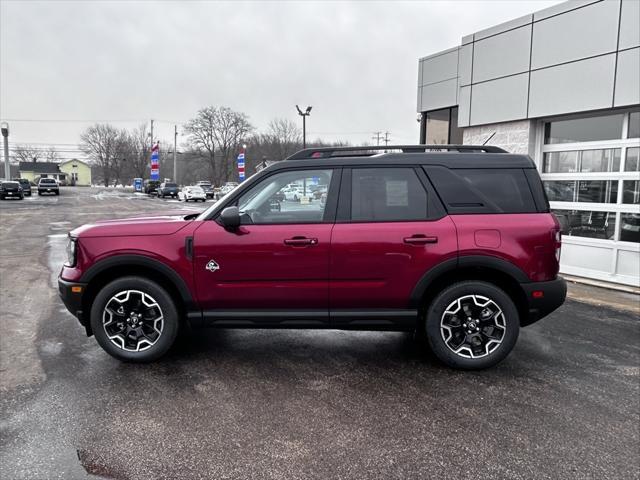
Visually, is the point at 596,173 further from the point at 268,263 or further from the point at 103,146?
the point at 103,146

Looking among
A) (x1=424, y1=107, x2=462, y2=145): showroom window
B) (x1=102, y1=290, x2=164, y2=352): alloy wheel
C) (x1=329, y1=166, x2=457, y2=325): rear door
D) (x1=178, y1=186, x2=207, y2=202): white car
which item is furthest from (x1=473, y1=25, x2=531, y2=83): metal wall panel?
(x1=178, y1=186, x2=207, y2=202): white car

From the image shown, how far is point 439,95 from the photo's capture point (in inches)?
489

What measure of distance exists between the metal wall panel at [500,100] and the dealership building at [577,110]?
0.07 ft

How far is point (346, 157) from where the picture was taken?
4.35 metres

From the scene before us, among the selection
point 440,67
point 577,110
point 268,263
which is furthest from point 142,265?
point 440,67

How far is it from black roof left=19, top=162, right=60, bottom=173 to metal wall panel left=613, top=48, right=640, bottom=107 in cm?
11785

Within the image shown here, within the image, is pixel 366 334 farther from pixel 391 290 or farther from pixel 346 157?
pixel 346 157

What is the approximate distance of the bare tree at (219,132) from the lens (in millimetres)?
82875

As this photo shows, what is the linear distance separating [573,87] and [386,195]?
6.43 meters

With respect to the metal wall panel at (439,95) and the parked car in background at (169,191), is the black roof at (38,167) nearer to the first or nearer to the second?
the parked car in background at (169,191)

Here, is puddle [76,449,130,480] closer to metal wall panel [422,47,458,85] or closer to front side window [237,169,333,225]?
front side window [237,169,333,225]

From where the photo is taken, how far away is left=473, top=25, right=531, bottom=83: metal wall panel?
30.7ft

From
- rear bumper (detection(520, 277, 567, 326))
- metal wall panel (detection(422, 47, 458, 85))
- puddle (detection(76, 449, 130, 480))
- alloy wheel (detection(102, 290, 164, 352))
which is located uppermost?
metal wall panel (detection(422, 47, 458, 85))

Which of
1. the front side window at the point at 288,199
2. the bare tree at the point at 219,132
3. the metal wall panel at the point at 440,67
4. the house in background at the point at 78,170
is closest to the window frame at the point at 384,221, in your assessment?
the front side window at the point at 288,199
